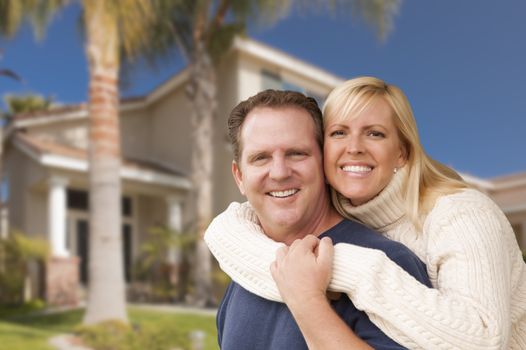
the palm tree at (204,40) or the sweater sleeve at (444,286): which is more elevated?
the palm tree at (204,40)

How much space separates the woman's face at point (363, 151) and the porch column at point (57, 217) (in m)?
15.8

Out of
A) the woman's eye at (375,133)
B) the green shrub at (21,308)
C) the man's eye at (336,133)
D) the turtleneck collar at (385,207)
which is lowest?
the green shrub at (21,308)

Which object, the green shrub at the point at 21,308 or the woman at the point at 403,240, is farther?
the green shrub at the point at 21,308

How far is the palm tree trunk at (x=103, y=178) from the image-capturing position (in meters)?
12.6

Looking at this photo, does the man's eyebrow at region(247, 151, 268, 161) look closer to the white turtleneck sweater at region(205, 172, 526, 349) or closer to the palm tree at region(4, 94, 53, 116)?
the white turtleneck sweater at region(205, 172, 526, 349)

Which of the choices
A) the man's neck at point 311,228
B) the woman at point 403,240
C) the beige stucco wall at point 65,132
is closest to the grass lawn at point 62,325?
the beige stucco wall at point 65,132

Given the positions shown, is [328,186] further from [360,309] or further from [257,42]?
[257,42]

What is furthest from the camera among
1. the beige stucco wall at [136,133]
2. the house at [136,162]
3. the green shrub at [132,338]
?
the beige stucco wall at [136,133]

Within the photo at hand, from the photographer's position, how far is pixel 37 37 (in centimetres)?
1778

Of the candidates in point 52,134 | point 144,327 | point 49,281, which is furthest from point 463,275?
point 52,134

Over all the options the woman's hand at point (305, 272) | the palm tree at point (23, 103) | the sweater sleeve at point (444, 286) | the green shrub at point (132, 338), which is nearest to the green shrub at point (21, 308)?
the green shrub at point (132, 338)

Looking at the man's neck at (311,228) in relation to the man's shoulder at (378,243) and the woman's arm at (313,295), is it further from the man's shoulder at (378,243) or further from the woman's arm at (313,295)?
the woman's arm at (313,295)

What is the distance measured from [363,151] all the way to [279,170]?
1.00 feet

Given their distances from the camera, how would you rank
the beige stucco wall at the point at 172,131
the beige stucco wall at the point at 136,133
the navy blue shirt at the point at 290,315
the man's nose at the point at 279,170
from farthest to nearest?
the beige stucco wall at the point at 136,133 → the beige stucco wall at the point at 172,131 → the man's nose at the point at 279,170 → the navy blue shirt at the point at 290,315
